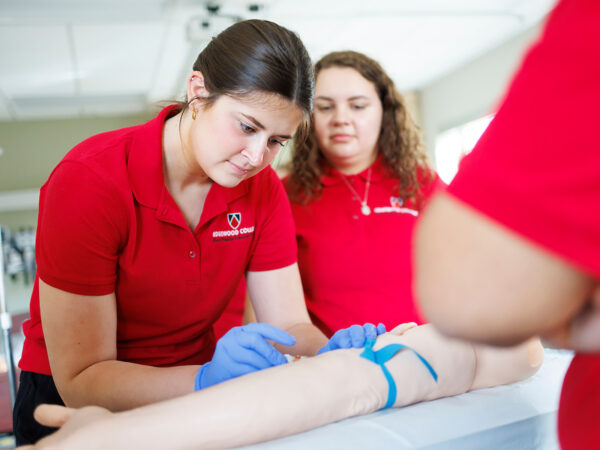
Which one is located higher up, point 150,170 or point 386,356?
point 150,170

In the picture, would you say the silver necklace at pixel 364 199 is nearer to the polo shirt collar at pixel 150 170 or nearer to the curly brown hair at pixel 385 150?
the curly brown hair at pixel 385 150

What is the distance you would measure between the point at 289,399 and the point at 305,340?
1.57 feet

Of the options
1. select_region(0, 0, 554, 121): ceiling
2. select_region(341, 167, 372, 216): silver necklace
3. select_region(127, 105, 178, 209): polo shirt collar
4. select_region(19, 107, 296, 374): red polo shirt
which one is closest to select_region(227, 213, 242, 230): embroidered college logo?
select_region(19, 107, 296, 374): red polo shirt

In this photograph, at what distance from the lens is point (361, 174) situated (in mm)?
1921

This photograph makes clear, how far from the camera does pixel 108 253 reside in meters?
1.06

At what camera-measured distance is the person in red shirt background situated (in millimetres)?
395

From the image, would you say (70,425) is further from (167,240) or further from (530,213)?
(530,213)

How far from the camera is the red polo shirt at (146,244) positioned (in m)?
1.02

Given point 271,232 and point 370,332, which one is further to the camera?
point 271,232

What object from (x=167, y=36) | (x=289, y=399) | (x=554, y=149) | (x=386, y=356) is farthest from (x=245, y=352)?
(x=167, y=36)

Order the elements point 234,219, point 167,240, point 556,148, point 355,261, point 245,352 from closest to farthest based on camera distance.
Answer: point 556,148 < point 245,352 < point 167,240 < point 234,219 < point 355,261

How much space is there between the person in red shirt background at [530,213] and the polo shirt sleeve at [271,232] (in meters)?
0.86

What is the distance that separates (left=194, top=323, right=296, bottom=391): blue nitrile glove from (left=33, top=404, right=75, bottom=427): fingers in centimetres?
25

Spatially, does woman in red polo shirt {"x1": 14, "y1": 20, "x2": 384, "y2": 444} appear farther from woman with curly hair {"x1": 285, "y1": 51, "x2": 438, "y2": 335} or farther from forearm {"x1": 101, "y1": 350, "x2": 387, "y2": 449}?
woman with curly hair {"x1": 285, "y1": 51, "x2": 438, "y2": 335}
